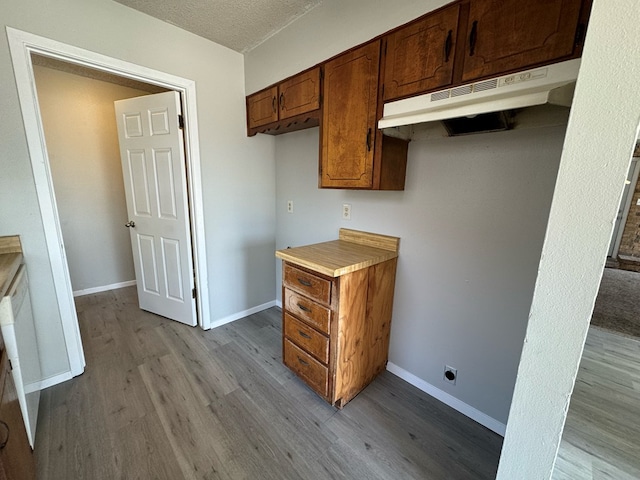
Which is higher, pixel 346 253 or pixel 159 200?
pixel 159 200

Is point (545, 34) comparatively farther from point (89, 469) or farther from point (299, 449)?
point (89, 469)

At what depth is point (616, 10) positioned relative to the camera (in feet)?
1.80

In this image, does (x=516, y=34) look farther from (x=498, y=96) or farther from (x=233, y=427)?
(x=233, y=427)

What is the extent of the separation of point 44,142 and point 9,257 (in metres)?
0.69

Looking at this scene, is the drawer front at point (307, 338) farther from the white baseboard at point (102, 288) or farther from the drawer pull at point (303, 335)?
the white baseboard at point (102, 288)

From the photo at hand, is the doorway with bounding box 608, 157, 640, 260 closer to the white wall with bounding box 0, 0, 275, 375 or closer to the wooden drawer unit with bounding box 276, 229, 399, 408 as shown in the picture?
the wooden drawer unit with bounding box 276, 229, 399, 408

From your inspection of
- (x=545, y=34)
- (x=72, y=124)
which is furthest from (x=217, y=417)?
(x=72, y=124)

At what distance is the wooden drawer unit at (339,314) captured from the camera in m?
1.45

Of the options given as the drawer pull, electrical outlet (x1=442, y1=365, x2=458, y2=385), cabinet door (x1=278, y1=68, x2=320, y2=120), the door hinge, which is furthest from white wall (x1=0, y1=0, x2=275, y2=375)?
the door hinge

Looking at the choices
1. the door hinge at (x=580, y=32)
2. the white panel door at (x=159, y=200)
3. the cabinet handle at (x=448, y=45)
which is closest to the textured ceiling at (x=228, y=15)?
the white panel door at (x=159, y=200)

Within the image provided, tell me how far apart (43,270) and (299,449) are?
1863 mm

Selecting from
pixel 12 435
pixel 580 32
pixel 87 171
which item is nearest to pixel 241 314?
pixel 12 435

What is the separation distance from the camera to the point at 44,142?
1.56 m

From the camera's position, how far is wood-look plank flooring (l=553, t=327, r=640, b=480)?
35.9 inches
